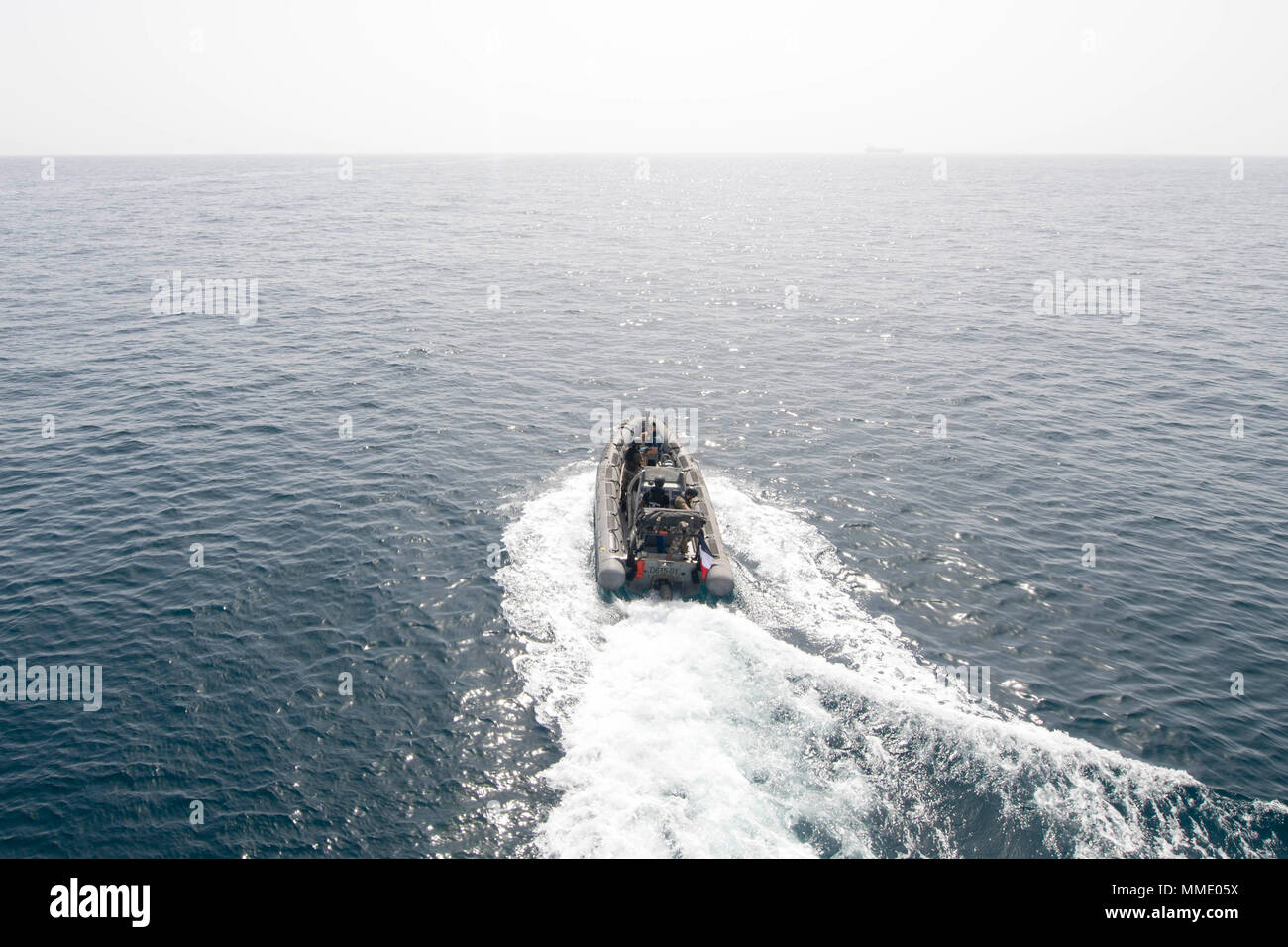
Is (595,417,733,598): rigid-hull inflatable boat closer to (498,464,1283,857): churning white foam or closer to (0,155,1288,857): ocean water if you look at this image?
(498,464,1283,857): churning white foam

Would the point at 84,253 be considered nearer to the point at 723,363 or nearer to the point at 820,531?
the point at 723,363

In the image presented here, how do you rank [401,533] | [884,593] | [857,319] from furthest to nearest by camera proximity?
[857,319] < [401,533] < [884,593]

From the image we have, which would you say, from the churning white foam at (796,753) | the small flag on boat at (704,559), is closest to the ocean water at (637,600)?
the churning white foam at (796,753)

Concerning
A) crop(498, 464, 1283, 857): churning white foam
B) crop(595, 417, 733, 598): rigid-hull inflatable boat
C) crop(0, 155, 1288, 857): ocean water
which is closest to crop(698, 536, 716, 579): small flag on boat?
crop(595, 417, 733, 598): rigid-hull inflatable boat
